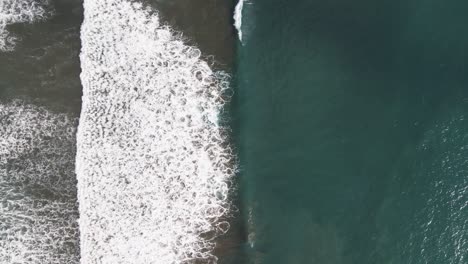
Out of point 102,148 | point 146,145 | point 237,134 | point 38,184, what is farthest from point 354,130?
point 38,184

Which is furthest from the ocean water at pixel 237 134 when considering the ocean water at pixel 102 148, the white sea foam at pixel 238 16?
the white sea foam at pixel 238 16

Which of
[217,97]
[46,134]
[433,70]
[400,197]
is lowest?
[400,197]

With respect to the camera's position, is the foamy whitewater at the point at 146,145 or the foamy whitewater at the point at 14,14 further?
the foamy whitewater at the point at 14,14

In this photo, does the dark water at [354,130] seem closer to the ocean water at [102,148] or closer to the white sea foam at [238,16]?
the white sea foam at [238,16]

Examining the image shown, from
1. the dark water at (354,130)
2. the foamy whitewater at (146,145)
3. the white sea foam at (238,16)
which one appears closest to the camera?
the foamy whitewater at (146,145)

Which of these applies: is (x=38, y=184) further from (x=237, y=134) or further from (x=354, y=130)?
(x=354, y=130)

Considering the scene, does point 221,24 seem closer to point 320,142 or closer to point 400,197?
point 320,142

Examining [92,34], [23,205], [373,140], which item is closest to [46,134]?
[23,205]
